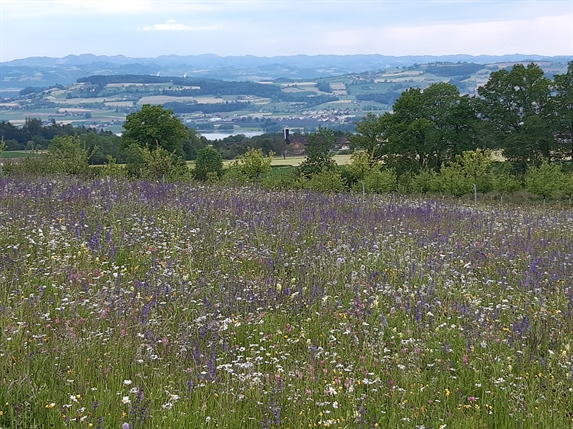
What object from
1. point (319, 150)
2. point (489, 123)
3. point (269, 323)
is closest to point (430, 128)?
point (489, 123)

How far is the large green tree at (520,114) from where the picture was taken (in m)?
54.3

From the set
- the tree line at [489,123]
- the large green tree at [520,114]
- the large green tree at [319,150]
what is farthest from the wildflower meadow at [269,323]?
the large green tree at [520,114]

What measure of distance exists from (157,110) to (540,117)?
141 ft

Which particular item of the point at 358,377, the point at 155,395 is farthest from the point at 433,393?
the point at 155,395

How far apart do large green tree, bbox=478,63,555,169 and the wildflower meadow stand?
1897 inches

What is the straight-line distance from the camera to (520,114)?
56844 mm

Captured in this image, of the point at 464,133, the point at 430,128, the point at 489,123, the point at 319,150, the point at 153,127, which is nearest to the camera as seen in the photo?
the point at 319,150

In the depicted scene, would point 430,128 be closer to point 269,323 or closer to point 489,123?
point 489,123

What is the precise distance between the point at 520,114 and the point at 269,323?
188ft

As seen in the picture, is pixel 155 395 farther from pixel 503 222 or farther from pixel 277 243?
pixel 503 222

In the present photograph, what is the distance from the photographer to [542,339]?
559 centimetres

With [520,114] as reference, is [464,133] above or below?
below

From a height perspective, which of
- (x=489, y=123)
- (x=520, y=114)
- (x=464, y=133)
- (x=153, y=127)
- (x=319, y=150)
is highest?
(x=520, y=114)

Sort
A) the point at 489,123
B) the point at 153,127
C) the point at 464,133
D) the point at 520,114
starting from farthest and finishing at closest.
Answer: the point at 153,127
the point at 464,133
the point at 489,123
the point at 520,114
